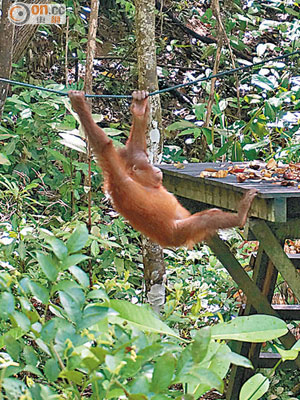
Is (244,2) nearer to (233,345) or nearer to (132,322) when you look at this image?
(233,345)

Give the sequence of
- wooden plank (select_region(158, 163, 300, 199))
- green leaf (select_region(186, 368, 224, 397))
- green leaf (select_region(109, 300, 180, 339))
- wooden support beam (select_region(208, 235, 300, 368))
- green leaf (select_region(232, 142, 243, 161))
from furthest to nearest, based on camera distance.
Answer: green leaf (select_region(232, 142, 243, 161)) < wooden support beam (select_region(208, 235, 300, 368)) < wooden plank (select_region(158, 163, 300, 199)) < green leaf (select_region(109, 300, 180, 339)) < green leaf (select_region(186, 368, 224, 397))

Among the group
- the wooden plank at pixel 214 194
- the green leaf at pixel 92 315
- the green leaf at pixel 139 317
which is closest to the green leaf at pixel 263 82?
the wooden plank at pixel 214 194

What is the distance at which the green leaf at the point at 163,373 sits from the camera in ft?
4.16

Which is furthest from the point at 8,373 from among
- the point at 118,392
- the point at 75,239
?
the point at 75,239

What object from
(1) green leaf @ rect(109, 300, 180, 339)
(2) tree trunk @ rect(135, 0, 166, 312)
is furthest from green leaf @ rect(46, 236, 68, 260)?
(2) tree trunk @ rect(135, 0, 166, 312)

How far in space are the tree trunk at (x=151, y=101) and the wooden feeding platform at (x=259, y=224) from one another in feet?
1.21

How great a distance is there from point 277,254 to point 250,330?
140 centimetres

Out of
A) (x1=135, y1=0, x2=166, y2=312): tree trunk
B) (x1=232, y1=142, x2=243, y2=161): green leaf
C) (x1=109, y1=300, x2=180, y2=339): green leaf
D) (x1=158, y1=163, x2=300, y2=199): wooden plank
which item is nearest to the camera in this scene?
(x1=109, y1=300, x2=180, y2=339): green leaf

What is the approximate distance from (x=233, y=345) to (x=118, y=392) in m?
2.74

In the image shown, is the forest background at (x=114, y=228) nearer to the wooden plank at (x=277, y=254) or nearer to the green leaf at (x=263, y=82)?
the green leaf at (x=263, y=82)

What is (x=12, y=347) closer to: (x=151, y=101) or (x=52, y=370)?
(x=52, y=370)

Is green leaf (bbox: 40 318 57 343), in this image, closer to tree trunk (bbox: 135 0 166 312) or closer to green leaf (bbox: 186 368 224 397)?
green leaf (bbox: 186 368 224 397)

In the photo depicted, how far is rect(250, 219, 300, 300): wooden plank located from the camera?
117 inches

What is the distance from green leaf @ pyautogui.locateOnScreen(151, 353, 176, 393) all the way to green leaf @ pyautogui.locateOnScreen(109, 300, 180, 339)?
0.99ft
